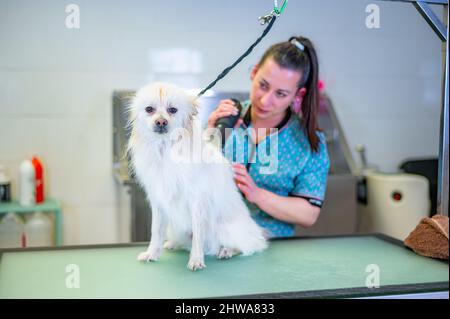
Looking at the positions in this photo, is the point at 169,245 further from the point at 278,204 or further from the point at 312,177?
the point at 312,177

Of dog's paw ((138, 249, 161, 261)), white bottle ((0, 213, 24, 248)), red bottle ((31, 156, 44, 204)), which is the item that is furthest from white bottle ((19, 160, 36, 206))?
dog's paw ((138, 249, 161, 261))

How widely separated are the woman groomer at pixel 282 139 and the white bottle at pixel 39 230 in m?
0.49

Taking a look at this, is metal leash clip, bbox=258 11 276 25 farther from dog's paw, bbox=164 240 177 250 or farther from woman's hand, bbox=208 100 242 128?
dog's paw, bbox=164 240 177 250

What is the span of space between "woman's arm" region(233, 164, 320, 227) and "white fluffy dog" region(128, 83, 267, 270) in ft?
0.29

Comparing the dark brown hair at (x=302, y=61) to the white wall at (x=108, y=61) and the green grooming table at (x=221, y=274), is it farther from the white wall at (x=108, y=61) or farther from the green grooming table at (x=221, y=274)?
the green grooming table at (x=221, y=274)

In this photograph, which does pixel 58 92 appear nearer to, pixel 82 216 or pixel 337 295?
pixel 82 216

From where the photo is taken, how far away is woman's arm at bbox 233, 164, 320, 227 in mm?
1139

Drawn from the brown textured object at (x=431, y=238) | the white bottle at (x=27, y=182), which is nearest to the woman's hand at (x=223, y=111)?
the brown textured object at (x=431, y=238)

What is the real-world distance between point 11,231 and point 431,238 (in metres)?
0.93

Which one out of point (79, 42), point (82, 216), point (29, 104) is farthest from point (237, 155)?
point (29, 104)

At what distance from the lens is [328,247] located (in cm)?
114

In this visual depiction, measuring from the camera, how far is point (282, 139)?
1256 mm

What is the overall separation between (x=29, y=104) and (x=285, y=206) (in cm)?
81

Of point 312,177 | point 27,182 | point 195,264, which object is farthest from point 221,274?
point 27,182
